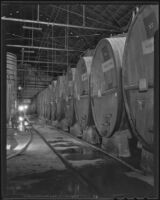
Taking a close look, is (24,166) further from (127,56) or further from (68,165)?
(127,56)

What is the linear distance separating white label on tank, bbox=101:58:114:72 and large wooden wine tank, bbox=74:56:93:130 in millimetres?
1300

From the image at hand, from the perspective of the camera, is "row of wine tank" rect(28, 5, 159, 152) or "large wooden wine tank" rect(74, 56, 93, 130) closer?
"row of wine tank" rect(28, 5, 159, 152)

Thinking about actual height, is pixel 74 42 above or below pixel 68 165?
above

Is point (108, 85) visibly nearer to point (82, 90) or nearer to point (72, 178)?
point (72, 178)

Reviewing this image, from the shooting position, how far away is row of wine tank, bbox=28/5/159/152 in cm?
393

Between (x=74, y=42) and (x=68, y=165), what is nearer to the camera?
(x=68, y=165)

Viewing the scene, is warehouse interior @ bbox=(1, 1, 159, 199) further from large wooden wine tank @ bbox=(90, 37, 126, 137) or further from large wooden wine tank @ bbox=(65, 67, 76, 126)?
large wooden wine tank @ bbox=(65, 67, 76, 126)

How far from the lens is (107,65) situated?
17.7ft

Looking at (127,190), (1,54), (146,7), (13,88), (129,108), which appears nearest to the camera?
(1,54)

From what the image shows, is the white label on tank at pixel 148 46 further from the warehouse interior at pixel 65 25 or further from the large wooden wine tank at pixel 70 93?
the large wooden wine tank at pixel 70 93

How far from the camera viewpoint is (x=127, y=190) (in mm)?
3588

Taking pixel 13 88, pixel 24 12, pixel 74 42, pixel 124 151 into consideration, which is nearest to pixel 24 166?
pixel 124 151

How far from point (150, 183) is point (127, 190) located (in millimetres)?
379

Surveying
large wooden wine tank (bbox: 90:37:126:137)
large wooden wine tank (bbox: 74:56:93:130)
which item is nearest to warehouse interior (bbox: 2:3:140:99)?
large wooden wine tank (bbox: 74:56:93:130)
